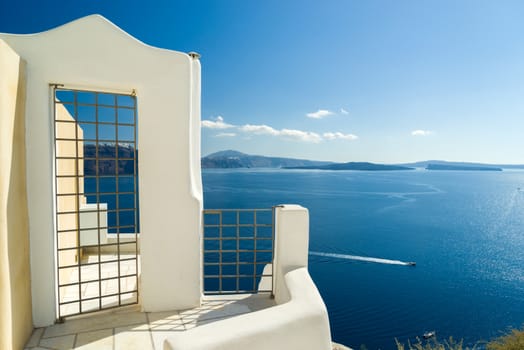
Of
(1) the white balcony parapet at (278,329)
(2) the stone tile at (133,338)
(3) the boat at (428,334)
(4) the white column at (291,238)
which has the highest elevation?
(4) the white column at (291,238)

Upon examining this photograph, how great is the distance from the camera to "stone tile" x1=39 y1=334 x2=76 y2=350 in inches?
130

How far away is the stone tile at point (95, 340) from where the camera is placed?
3320 mm

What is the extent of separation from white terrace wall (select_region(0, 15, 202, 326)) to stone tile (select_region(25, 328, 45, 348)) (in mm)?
92

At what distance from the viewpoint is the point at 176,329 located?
369cm

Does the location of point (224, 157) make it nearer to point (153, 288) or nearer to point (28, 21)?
point (28, 21)

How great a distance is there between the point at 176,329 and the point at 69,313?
1.55 metres

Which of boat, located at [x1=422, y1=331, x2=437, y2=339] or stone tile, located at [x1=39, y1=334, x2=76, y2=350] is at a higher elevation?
stone tile, located at [x1=39, y1=334, x2=76, y2=350]

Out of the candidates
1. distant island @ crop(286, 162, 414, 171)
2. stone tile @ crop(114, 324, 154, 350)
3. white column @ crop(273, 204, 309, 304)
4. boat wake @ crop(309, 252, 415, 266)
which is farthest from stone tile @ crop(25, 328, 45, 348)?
Result: distant island @ crop(286, 162, 414, 171)

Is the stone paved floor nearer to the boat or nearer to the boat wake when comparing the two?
the boat

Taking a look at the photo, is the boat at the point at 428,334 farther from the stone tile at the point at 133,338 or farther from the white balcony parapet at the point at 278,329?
the stone tile at the point at 133,338

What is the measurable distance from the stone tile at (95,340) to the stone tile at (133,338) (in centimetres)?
8

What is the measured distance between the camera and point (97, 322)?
383 centimetres

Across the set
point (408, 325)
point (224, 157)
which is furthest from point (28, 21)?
point (224, 157)

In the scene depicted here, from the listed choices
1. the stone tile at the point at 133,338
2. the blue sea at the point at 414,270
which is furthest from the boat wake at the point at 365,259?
the stone tile at the point at 133,338
